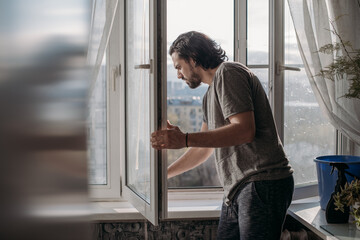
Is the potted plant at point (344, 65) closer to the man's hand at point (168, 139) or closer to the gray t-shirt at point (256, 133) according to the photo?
the gray t-shirt at point (256, 133)

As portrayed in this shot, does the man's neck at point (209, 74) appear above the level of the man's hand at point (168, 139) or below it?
above

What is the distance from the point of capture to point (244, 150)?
1.62m

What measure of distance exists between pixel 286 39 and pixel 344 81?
35 centimetres

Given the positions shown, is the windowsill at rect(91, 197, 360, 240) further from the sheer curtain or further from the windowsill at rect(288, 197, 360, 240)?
the sheer curtain

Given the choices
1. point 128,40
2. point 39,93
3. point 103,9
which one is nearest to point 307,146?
point 128,40

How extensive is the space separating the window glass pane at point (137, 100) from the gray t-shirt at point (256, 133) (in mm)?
330

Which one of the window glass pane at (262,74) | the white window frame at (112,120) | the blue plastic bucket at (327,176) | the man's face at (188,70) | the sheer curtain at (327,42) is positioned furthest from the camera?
the white window frame at (112,120)

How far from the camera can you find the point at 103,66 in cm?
237

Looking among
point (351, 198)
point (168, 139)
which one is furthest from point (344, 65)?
point (168, 139)

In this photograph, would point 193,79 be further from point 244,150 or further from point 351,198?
point 351,198

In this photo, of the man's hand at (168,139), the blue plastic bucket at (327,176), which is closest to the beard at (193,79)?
the man's hand at (168,139)

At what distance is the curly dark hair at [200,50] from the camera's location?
5.81ft

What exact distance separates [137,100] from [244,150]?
2.02 ft

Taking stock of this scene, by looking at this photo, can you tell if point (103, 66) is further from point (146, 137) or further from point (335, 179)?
point (335, 179)
